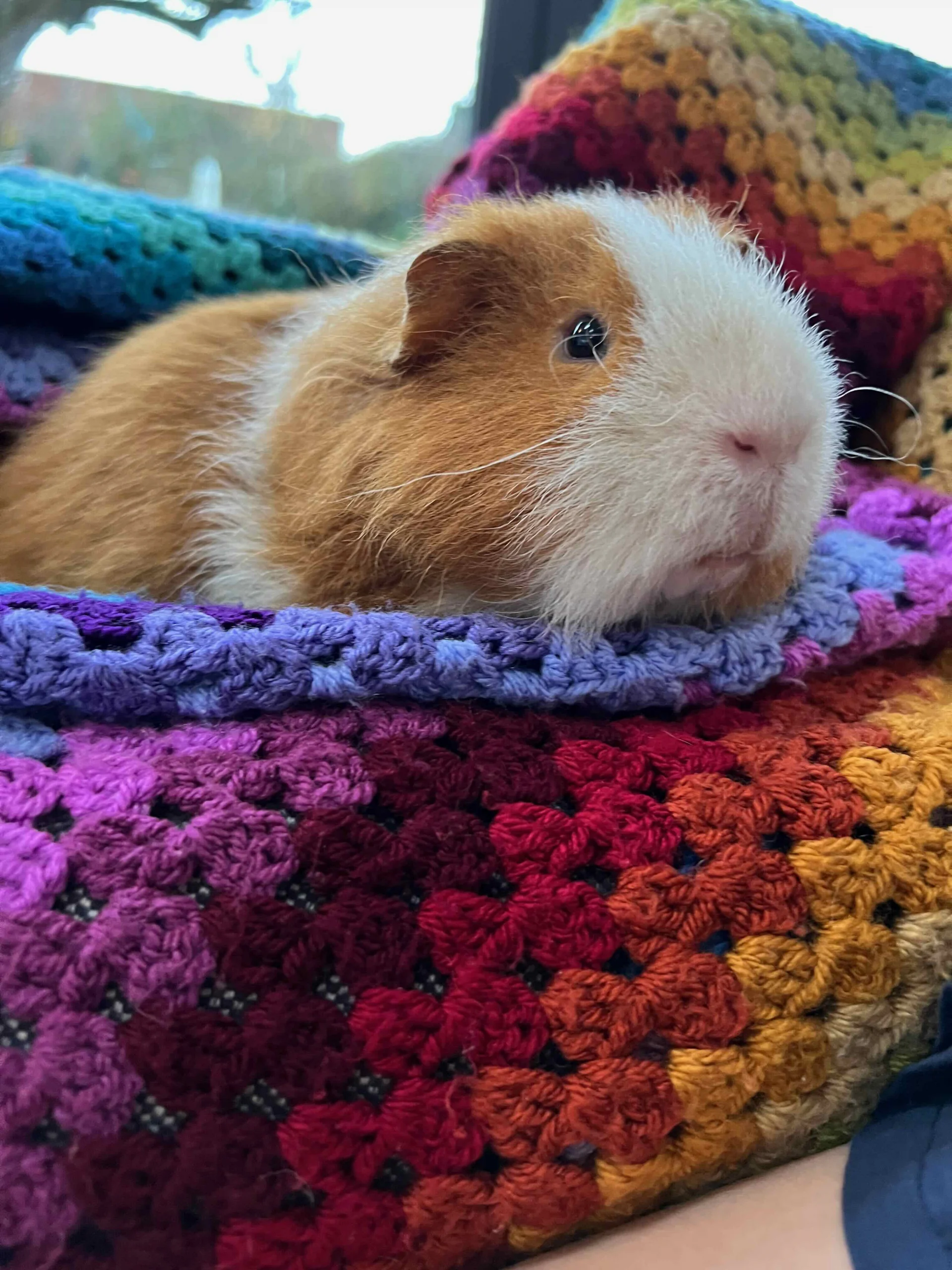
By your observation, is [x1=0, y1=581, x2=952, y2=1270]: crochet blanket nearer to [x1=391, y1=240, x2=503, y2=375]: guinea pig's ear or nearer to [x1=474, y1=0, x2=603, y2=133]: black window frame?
[x1=391, y1=240, x2=503, y2=375]: guinea pig's ear

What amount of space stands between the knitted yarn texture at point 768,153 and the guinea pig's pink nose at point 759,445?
0.44 m

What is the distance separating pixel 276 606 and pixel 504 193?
0.50 m

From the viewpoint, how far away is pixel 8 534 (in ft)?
3.02

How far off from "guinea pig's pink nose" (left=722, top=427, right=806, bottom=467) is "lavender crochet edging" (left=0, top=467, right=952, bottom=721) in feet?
0.45

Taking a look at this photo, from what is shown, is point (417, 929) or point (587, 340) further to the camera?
point (587, 340)

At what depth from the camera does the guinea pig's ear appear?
68 cm

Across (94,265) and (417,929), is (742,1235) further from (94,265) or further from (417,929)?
(94,265)

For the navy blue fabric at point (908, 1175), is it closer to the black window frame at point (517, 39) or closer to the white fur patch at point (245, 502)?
the white fur patch at point (245, 502)

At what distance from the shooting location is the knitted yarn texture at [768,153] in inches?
38.4

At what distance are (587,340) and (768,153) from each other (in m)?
0.52

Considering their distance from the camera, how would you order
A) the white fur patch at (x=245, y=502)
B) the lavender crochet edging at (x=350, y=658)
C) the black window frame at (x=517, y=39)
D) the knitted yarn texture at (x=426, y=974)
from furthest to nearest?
the black window frame at (x=517, y=39) < the white fur patch at (x=245, y=502) < the lavender crochet edging at (x=350, y=658) < the knitted yarn texture at (x=426, y=974)

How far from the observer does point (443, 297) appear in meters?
0.69

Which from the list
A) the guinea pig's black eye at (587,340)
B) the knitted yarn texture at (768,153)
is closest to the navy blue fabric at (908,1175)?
the guinea pig's black eye at (587,340)

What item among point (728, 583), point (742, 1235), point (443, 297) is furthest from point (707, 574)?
point (742, 1235)
